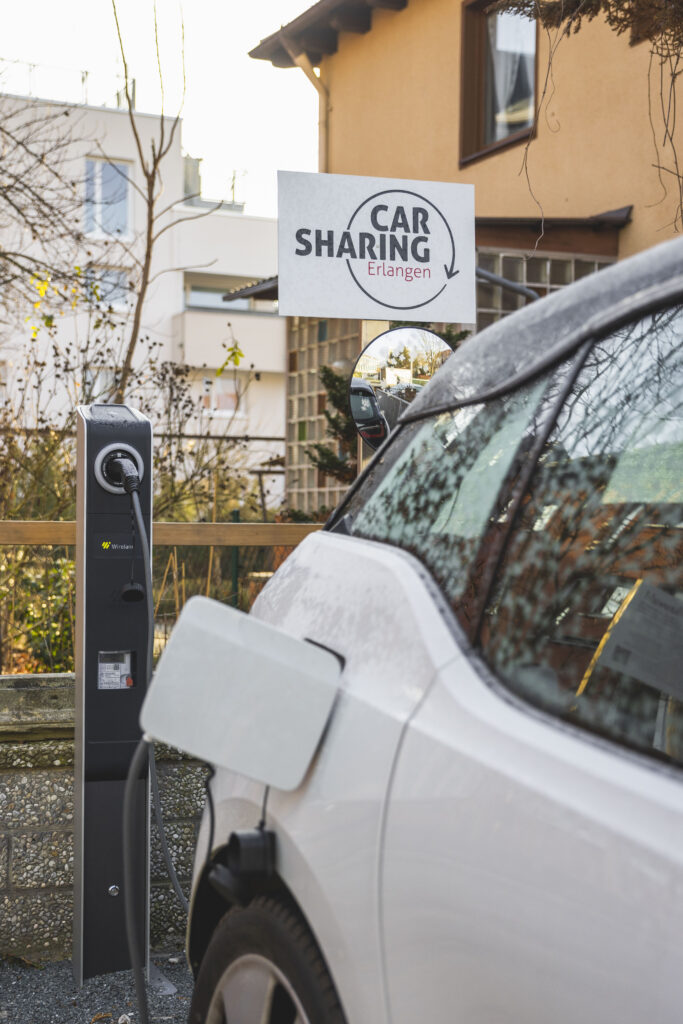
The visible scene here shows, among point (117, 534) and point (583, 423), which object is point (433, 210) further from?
point (583, 423)

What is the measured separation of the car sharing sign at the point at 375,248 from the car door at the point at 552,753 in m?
2.31

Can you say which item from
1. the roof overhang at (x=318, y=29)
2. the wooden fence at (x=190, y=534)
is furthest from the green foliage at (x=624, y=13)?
the roof overhang at (x=318, y=29)

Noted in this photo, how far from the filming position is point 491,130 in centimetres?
1228

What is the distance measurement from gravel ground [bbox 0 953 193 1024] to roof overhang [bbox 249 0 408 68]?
12.3 meters

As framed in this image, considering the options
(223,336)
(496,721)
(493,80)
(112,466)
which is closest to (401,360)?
(112,466)

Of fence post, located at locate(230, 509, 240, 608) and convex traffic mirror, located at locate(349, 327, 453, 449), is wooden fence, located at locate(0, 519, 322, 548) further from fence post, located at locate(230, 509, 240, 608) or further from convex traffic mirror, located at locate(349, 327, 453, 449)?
convex traffic mirror, located at locate(349, 327, 453, 449)

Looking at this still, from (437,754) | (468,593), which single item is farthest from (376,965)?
(468,593)

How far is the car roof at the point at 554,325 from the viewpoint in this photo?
1354 mm

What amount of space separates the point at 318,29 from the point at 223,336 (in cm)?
1639

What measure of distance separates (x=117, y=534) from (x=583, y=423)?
80.8 inches

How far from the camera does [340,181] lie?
4.07 m

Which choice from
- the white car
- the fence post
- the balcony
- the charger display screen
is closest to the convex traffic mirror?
the charger display screen

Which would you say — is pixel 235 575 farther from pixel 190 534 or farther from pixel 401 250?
pixel 401 250

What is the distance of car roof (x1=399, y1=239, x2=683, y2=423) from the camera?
4.44ft
